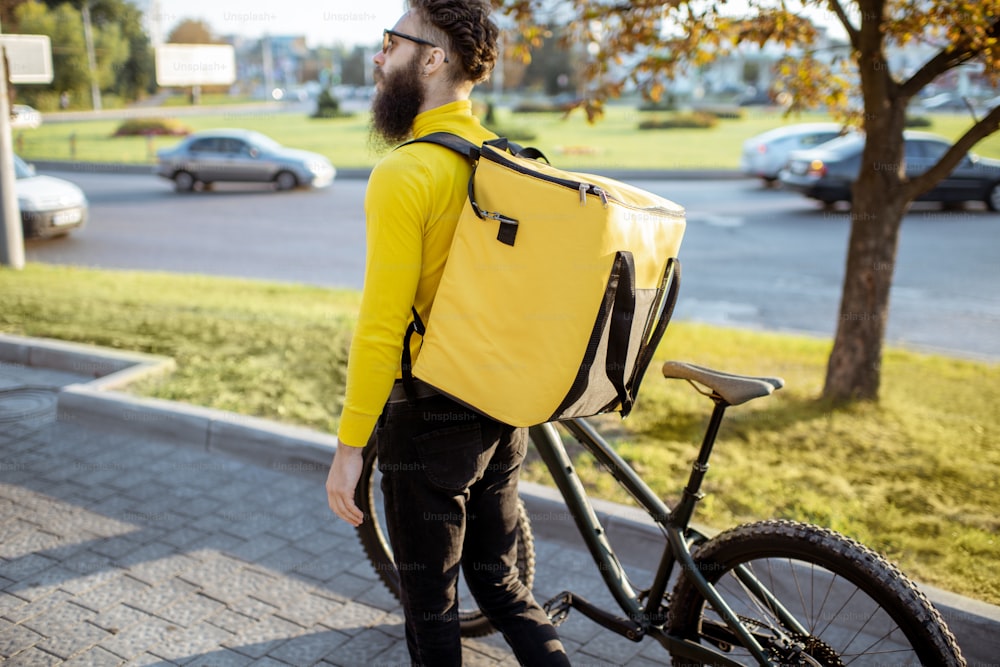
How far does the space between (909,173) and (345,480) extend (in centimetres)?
1647

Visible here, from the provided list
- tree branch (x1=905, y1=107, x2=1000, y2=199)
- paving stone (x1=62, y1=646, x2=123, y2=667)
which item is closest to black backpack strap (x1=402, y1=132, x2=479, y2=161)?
paving stone (x1=62, y1=646, x2=123, y2=667)

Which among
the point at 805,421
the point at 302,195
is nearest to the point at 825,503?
the point at 805,421

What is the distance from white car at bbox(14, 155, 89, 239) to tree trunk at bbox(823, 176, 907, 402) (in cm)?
1132

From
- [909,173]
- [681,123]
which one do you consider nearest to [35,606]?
[909,173]

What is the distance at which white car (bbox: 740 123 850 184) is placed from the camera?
63.1ft

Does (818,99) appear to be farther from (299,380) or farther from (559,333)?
(559,333)

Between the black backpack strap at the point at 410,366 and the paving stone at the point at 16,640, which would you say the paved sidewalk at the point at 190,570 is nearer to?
the paving stone at the point at 16,640

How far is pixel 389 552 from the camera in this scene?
3400 mm

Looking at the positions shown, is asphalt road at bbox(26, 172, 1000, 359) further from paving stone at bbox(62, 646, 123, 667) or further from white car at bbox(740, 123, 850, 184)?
paving stone at bbox(62, 646, 123, 667)

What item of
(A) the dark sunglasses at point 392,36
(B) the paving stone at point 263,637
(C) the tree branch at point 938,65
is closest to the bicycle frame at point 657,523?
(B) the paving stone at point 263,637

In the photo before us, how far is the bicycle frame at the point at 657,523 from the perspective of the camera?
8.36ft

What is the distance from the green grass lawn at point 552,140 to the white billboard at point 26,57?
8.60 meters

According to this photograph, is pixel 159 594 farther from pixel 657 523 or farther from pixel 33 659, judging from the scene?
pixel 657 523

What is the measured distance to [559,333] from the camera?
6.68ft
